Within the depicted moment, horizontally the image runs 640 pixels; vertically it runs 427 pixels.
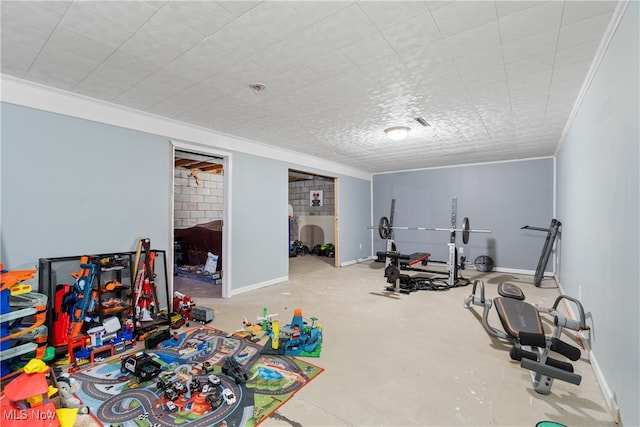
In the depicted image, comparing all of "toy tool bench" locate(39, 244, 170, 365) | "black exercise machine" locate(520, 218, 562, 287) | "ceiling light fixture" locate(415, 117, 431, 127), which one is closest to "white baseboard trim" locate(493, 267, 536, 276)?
"black exercise machine" locate(520, 218, 562, 287)

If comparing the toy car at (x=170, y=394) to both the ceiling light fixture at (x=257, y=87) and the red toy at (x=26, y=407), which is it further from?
the ceiling light fixture at (x=257, y=87)

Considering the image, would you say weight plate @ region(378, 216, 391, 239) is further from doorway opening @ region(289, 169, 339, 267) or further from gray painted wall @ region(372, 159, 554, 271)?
doorway opening @ region(289, 169, 339, 267)

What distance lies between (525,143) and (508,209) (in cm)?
193

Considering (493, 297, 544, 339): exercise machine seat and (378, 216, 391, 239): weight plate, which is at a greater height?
(378, 216, 391, 239): weight plate

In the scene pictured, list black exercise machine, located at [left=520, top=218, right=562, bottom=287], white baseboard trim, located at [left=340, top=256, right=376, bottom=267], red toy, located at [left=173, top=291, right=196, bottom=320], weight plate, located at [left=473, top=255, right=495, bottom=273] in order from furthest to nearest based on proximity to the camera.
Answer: white baseboard trim, located at [left=340, top=256, right=376, bottom=267]
weight plate, located at [left=473, top=255, right=495, bottom=273]
black exercise machine, located at [left=520, top=218, right=562, bottom=287]
red toy, located at [left=173, top=291, right=196, bottom=320]

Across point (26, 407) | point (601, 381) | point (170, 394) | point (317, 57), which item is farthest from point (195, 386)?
point (601, 381)

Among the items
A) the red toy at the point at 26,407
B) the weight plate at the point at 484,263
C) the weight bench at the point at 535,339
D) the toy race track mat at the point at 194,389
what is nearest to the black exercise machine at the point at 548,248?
the weight plate at the point at 484,263

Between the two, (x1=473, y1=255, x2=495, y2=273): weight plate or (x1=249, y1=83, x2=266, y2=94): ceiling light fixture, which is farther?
(x1=473, y1=255, x2=495, y2=273): weight plate

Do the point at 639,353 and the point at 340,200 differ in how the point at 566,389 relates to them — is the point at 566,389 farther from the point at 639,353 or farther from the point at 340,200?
the point at 340,200

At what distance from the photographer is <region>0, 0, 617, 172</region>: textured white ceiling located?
1.73 metres

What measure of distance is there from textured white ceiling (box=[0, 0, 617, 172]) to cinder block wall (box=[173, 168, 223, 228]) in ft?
12.0

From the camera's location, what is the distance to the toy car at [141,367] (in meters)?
2.19

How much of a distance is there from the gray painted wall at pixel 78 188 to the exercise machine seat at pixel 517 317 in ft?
11.7

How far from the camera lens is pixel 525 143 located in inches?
194
